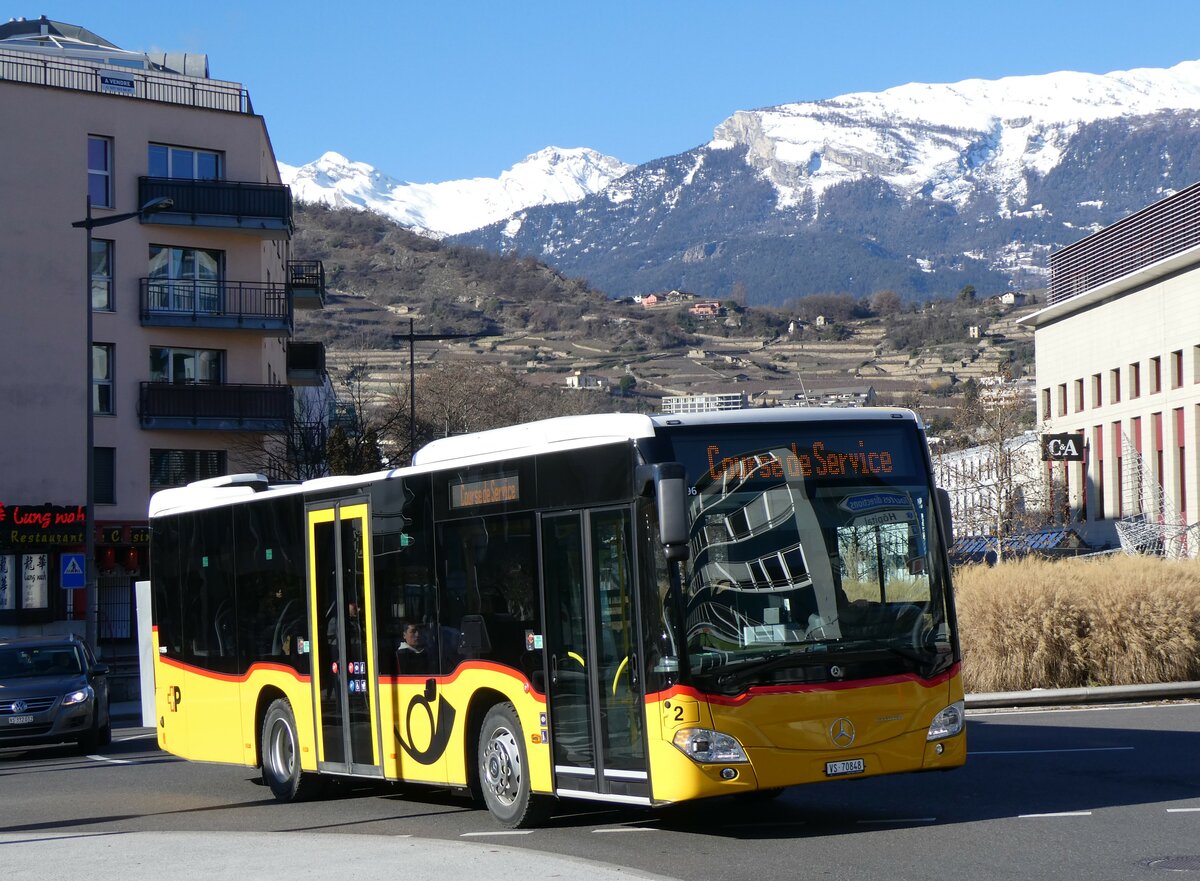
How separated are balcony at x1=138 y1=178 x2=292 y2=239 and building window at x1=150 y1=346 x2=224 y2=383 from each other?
402cm

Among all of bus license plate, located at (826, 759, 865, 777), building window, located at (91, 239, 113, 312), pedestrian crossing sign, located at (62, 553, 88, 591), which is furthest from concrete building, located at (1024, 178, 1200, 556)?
bus license plate, located at (826, 759, 865, 777)

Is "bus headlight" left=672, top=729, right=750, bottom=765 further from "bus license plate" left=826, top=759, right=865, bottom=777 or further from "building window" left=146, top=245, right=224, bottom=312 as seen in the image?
"building window" left=146, top=245, right=224, bottom=312

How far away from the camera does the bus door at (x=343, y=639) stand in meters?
14.3

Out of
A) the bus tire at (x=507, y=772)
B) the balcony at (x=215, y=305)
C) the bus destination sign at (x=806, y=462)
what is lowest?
the bus tire at (x=507, y=772)

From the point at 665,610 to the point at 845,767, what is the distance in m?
1.63

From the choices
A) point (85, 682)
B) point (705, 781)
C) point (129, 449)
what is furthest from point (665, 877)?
point (129, 449)

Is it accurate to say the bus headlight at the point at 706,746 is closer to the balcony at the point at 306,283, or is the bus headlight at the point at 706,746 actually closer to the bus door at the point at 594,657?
the bus door at the point at 594,657

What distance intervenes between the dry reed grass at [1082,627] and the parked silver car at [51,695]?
40.2 feet

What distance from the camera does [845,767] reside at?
11.1 meters

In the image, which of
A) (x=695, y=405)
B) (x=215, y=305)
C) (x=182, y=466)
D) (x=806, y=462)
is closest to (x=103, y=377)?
(x=182, y=466)

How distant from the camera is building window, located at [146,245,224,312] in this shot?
166 ft

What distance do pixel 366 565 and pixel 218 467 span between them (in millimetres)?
38376

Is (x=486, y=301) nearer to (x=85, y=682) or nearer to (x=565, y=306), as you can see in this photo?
(x=565, y=306)

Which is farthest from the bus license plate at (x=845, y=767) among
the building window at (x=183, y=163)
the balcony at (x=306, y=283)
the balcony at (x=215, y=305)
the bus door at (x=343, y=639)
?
the balcony at (x=306, y=283)
